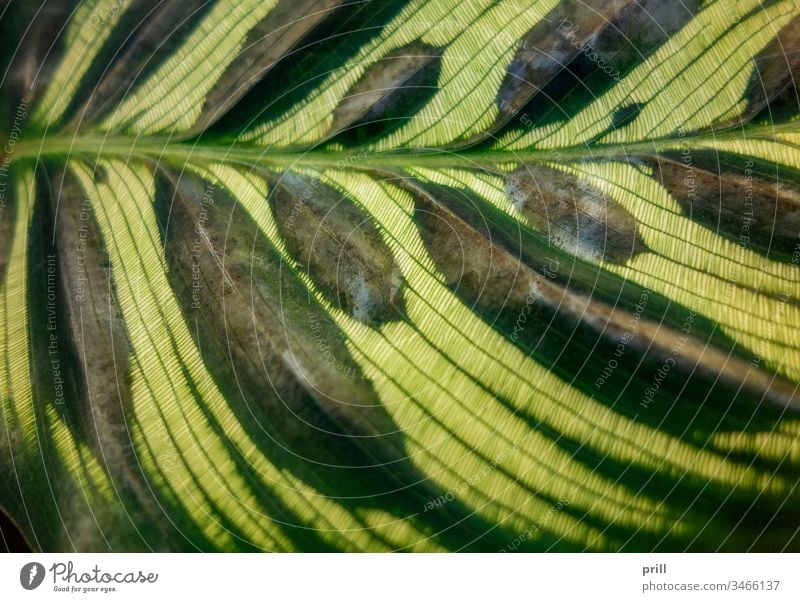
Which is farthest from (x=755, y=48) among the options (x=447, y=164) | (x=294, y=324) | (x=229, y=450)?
(x=229, y=450)
